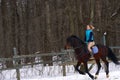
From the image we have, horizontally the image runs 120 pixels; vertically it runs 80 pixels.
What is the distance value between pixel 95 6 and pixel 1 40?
406 inches

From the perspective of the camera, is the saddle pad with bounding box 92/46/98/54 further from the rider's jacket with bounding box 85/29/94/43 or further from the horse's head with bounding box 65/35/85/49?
the horse's head with bounding box 65/35/85/49

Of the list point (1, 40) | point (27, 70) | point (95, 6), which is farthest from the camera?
point (1, 40)

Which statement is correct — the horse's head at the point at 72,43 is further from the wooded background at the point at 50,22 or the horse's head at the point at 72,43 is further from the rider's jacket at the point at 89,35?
the wooded background at the point at 50,22

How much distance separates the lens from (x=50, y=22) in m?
29.5

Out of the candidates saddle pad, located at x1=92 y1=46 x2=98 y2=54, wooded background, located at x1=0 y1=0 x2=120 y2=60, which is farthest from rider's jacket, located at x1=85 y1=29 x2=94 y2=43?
wooded background, located at x1=0 y1=0 x2=120 y2=60

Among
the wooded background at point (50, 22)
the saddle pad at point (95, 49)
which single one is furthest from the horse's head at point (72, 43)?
the wooded background at point (50, 22)

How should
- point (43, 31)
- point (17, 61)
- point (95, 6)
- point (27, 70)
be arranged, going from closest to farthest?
point (17, 61), point (27, 70), point (95, 6), point (43, 31)

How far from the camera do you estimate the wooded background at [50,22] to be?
2694 centimetres

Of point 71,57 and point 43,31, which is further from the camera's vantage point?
point 43,31

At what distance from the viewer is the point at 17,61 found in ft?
53.4

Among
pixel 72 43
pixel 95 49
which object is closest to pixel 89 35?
pixel 95 49

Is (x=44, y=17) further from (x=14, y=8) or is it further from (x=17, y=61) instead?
(x=17, y=61)

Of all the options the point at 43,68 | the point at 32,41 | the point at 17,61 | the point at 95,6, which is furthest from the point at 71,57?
the point at 32,41

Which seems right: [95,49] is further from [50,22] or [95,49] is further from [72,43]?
[50,22]
